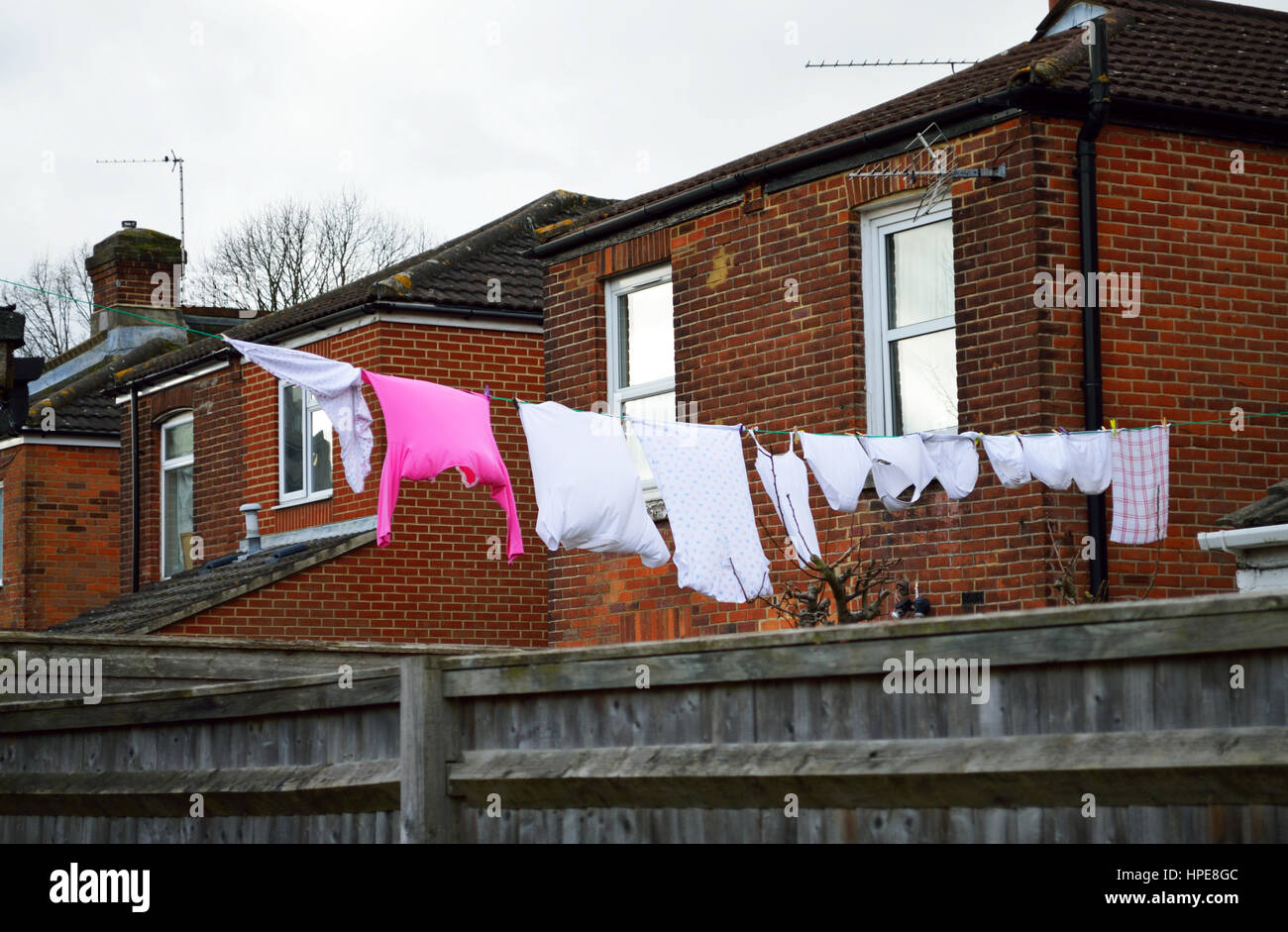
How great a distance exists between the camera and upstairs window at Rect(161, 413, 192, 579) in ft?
70.3

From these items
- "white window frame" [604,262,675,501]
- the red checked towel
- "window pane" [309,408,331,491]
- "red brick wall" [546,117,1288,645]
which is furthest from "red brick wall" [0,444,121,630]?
the red checked towel

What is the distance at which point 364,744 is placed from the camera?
7938 mm

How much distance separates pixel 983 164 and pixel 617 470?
3.38 metres

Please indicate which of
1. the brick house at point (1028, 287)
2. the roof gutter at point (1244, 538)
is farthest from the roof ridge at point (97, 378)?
the roof gutter at point (1244, 538)

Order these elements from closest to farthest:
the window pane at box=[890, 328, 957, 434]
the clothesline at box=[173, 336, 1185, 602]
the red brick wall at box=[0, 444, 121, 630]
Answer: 1. the clothesline at box=[173, 336, 1185, 602]
2. the window pane at box=[890, 328, 957, 434]
3. the red brick wall at box=[0, 444, 121, 630]

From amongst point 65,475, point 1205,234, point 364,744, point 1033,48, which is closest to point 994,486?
point 1205,234

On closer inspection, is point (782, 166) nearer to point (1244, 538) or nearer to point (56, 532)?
point (1244, 538)

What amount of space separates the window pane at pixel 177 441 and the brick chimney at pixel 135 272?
6.37 metres

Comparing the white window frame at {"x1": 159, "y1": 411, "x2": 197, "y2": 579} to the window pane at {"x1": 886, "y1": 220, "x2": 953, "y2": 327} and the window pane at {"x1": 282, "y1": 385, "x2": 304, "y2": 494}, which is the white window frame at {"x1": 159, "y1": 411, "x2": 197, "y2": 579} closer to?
the window pane at {"x1": 282, "y1": 385, "x2": 304, "y2": 494}

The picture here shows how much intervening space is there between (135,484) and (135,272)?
287 inches

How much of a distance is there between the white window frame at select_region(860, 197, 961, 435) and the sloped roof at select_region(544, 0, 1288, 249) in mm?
607

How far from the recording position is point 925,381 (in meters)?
11.6

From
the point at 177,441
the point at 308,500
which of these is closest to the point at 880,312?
the point at 308,500

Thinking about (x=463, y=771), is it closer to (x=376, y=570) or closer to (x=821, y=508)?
(x=821, y=508)
